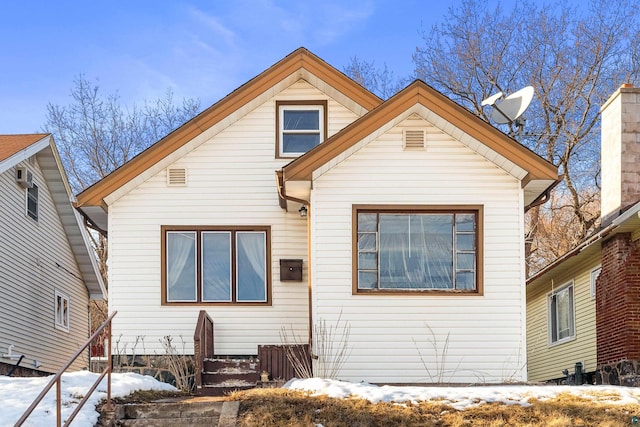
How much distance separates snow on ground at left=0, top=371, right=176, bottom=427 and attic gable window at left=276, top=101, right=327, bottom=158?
5.33 m

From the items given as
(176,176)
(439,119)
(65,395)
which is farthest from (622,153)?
(65,395)

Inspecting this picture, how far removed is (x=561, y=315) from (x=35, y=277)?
483 inches

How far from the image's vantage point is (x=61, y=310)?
915 inches

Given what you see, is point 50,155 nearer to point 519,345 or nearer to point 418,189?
point 418,189

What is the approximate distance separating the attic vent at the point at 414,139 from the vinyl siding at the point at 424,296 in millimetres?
85

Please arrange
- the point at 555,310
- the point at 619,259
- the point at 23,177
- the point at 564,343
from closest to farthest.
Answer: the point at 619,259 < the point at 23,177 < the point at 564,343 < the point at 555,310

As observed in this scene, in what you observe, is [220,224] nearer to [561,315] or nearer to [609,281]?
[609,281]

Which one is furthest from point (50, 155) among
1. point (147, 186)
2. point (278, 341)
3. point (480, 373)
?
point (480, 373)

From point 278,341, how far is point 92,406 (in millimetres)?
5260

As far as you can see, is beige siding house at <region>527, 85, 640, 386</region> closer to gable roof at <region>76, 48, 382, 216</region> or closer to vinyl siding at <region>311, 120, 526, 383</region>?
vinyl siding at <region>311, 120, 526, 383</region>

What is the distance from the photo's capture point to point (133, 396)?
11.8 metres

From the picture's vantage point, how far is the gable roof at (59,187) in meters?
19.5

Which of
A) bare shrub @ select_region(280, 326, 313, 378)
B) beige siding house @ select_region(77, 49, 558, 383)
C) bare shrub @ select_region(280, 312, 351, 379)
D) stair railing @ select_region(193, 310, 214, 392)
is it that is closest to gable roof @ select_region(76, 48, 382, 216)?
beige siding house @ select_region(77, 49, 558, 383)

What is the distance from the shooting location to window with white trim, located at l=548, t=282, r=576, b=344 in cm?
2063
